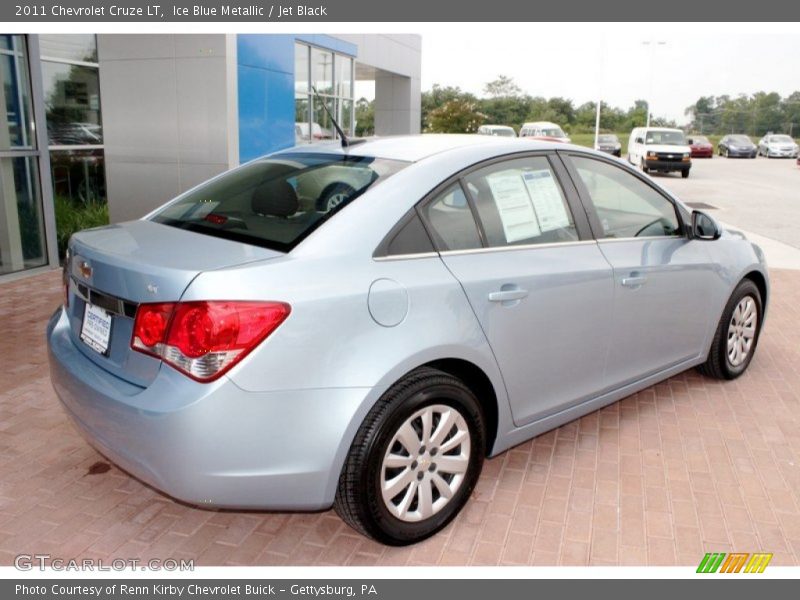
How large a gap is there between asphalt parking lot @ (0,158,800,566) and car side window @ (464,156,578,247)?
3.96 ft

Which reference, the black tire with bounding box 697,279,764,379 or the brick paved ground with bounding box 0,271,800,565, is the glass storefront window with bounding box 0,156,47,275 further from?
the black tire with bounding box 697,279,764,379

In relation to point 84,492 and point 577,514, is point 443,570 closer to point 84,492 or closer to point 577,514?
point 577,514

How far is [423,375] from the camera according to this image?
286 cm

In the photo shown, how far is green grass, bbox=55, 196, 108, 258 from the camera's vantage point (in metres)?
9.72

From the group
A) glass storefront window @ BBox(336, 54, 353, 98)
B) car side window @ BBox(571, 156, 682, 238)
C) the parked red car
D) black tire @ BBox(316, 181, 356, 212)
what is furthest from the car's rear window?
the parked red car

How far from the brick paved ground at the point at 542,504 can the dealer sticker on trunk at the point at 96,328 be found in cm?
84

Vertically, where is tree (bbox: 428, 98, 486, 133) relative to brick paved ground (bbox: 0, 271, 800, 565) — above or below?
above

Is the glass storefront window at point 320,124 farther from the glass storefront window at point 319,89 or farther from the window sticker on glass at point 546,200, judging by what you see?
the window sticker on glass at point 546,200

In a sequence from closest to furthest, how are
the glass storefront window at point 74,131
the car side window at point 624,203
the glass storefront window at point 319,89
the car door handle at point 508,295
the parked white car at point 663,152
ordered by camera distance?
the car door handle at point 508,295, the car side window at point 624,203, the glass storefront window at point 74,131, the glass storefront window at point 319,89, the parked white car at point 663,152

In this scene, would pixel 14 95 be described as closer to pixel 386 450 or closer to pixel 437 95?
pixel 386 450

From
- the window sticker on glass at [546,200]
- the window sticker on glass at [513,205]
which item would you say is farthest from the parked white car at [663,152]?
the window sticker on glass at [513,205]

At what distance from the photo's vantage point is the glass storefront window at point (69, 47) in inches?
390

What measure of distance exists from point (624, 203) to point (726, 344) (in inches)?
54.1

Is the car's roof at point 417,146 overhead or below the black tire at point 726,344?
overhead
